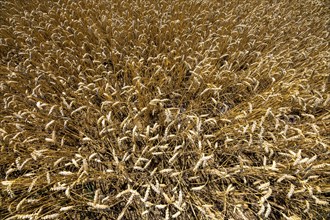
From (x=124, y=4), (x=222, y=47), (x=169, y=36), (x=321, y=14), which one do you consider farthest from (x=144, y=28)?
(x=321, y=14)

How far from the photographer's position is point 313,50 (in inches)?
89.5

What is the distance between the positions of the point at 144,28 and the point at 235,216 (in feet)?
6.34

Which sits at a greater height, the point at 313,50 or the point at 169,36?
the point at 169,36

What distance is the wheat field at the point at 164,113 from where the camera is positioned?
127cm

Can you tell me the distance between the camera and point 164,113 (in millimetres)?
1625

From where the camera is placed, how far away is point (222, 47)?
220 centimetres

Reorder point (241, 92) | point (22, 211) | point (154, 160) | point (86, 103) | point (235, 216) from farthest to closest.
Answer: point (241, 92) < point (86, 103) < point (154, 160) < point (235, 216) < point (22, 211)

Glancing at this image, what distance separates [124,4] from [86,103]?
164 cm

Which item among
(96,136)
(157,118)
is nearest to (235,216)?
(157,118)

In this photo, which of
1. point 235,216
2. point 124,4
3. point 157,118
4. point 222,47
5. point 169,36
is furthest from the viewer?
point 124,4

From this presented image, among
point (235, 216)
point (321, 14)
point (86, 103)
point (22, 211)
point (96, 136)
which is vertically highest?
point (321, 14)

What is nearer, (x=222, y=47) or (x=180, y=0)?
→ (x=222, y=47)

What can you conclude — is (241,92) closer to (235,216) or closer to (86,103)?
(235,216)

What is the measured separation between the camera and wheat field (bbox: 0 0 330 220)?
1268 millimetres
